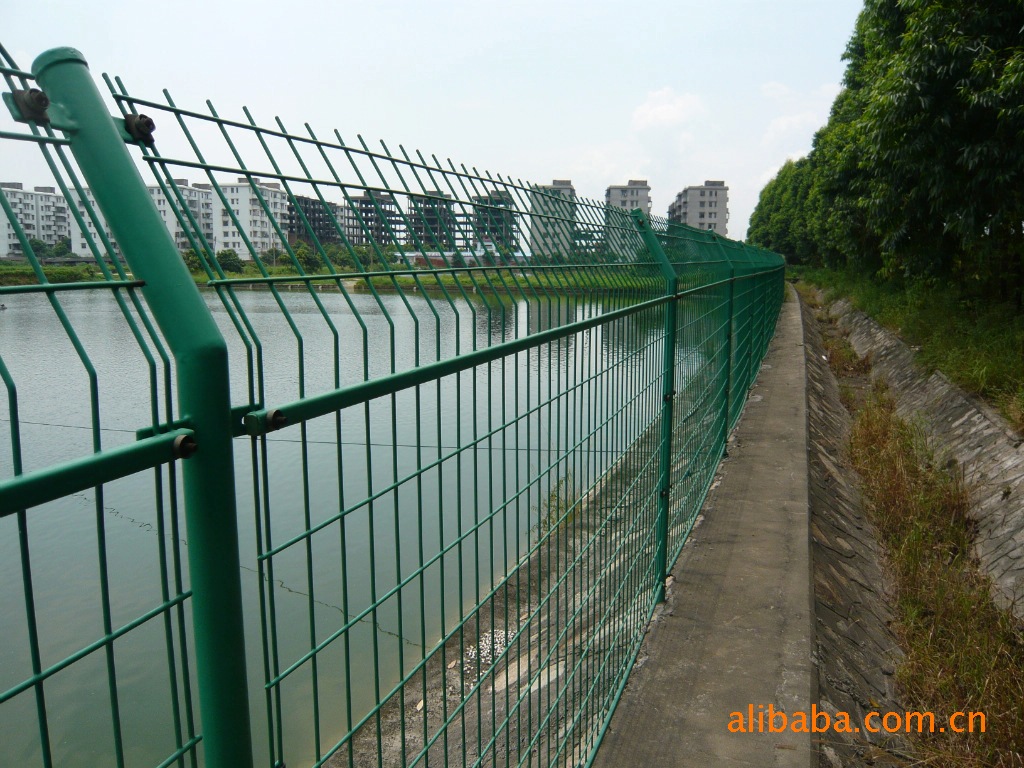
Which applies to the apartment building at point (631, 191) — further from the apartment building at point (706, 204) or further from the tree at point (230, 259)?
the tree at point (230, 259)

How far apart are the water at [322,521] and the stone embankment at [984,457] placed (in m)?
3.18

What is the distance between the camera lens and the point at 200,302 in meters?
1.08

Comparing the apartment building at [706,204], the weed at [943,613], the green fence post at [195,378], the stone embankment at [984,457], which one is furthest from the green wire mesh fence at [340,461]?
the apartment building at [706,204]

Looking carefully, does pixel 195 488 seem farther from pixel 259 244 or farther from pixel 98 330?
pixel 98 330

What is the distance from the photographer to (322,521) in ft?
11.5

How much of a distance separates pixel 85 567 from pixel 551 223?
15.6ft

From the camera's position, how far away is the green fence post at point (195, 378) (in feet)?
3.41

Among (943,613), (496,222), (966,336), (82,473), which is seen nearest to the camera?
(82,473)

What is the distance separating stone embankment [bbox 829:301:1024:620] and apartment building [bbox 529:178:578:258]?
326cm

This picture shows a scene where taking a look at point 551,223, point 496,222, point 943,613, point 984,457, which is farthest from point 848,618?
point 984,457

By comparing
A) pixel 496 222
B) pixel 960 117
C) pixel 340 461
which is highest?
pixel 960 117

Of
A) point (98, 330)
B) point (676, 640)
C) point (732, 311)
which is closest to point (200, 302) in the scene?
point (676, 640)

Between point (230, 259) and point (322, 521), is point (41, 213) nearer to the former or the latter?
point (230, 259)

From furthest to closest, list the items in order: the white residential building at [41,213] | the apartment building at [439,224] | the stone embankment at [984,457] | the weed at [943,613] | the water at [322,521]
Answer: the stone embankment at [984,457], the weed at [943,613], the water at [322,521], the apartment building at [439,224], the white residential building at [41,213]
